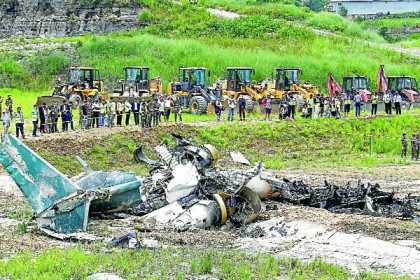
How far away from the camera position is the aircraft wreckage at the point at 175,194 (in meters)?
16.0

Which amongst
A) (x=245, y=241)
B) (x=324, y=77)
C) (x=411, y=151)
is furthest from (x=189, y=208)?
(x=324, y=77)

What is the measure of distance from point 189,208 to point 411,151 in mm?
15214

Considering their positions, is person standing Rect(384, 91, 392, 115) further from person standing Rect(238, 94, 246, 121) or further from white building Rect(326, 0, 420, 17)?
white building Rect(326, 0, 420, 17)

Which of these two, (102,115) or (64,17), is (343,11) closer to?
(64,17)

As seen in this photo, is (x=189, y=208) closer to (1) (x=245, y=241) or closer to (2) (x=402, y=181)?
(1) (x=245, y=241)

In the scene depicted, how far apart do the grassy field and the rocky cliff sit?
1766 inches

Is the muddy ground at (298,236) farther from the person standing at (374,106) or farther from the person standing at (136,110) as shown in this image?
the person standing at (374,106)

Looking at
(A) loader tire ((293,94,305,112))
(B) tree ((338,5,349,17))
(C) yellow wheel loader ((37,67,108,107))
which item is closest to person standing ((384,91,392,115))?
(A) loader tire ((293,94,305,112))

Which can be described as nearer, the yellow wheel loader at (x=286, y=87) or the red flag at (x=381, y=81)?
the yellow wheel loader at (x=286, y=87)

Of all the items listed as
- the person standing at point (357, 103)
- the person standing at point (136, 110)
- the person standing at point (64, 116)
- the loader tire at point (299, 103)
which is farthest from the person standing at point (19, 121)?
the person standing at point (357, 103)

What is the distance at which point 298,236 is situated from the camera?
1639cm

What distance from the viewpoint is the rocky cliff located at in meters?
57.7

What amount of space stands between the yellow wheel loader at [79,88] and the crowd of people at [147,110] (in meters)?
2.00

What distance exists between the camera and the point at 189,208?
1747cm
